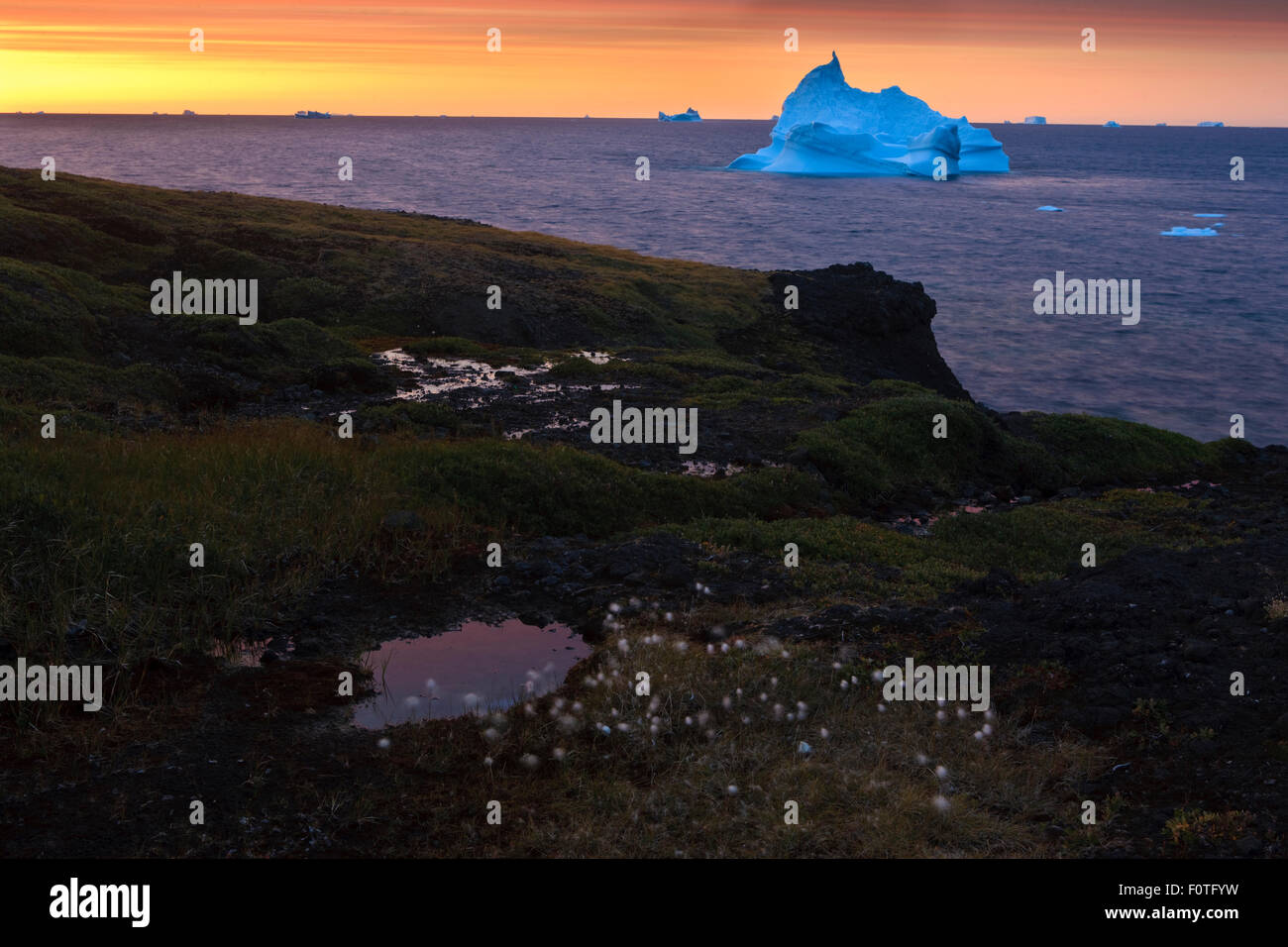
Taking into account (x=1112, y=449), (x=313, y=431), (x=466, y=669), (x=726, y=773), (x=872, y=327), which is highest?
(x=872, y=327)

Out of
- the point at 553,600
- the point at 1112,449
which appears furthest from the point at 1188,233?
the point at 553,600

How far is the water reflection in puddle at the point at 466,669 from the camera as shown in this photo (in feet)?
35.7

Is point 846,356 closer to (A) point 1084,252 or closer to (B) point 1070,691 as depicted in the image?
(B) point 1070,691

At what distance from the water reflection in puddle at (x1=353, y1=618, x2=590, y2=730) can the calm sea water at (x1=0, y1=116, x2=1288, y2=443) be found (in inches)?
1460

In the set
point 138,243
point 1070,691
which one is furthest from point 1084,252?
point 1070,691

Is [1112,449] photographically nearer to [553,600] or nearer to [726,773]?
[553,600]

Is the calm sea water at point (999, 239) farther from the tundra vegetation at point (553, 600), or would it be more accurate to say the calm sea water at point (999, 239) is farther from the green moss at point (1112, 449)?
the tundra vegetation at point (553, 600)

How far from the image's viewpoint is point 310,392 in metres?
25.6

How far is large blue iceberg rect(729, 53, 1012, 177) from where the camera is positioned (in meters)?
168

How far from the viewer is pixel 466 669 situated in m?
11.9

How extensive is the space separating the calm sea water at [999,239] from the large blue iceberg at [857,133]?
4912mm

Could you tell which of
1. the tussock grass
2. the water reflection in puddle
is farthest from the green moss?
the water reflection in puddle

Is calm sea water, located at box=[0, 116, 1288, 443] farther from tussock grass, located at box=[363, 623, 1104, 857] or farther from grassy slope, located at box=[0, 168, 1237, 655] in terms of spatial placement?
tussock grass, located at box=[363, 623, 1104, 857]

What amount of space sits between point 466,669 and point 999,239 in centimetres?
10112
